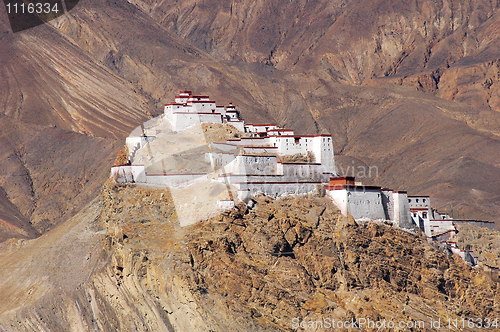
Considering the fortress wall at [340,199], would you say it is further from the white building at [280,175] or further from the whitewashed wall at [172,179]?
the whitewashed wall at [172,179]

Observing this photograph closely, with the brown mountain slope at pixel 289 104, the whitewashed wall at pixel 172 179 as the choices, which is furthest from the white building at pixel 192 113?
the brown mountain slope at pixel 289 104

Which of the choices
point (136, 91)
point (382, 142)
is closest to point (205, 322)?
point (382, 142)

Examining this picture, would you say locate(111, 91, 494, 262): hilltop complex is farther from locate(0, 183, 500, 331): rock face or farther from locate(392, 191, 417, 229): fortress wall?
locate(0, 183, 500, 331): rock face

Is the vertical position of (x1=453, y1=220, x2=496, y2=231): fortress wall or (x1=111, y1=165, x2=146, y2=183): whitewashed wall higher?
(x1=111, y1=165, x2=146, y2=183): whitewashed wall

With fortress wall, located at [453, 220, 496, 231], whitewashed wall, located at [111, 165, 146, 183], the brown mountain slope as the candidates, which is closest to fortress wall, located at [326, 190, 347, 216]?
whitewashed wall, located at [111, 165, 146, 183]

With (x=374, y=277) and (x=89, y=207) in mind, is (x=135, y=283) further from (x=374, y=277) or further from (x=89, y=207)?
(x=89, y=207)

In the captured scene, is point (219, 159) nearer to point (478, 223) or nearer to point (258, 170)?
point (258, 170)
